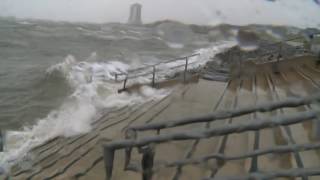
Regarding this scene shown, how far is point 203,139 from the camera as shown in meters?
3.81

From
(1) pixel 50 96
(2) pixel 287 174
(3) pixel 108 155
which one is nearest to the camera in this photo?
(2) pixel 287 174

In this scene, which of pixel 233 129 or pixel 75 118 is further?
pixel 75 118

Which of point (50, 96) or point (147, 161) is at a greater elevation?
point (147, 161)

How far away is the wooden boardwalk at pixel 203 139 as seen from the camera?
512 cm

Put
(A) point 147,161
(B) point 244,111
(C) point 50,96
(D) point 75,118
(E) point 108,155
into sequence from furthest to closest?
(C) point 50,96 → (D) point 75,118 → (E) point 108,155 → (A) point 147,161 → (B) point 244,111

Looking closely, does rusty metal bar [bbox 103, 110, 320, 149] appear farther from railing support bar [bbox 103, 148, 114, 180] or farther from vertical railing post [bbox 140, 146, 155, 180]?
railing support bar [bbox 103, 148, 114, 180]

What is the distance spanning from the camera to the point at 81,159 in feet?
21.4

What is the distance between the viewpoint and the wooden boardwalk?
5.12m

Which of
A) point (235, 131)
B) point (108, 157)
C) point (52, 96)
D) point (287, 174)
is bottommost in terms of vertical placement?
point (52, 96)

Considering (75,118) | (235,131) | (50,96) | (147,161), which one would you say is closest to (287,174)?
(235,131)

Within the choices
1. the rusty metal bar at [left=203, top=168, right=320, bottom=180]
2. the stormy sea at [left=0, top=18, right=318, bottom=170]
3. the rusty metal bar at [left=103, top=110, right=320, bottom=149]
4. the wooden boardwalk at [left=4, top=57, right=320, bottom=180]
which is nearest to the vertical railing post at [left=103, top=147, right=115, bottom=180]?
the rusty metal bar at [left=103, top=110, right=320, bottom=149]

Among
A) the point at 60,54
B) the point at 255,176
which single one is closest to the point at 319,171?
the point at 255,176

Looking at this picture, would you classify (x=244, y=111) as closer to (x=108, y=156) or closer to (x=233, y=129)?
(x=233, y=129)

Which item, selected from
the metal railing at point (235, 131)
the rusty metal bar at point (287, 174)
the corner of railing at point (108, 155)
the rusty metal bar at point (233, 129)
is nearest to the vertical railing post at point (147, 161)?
the metal railing at point (235, 131)
